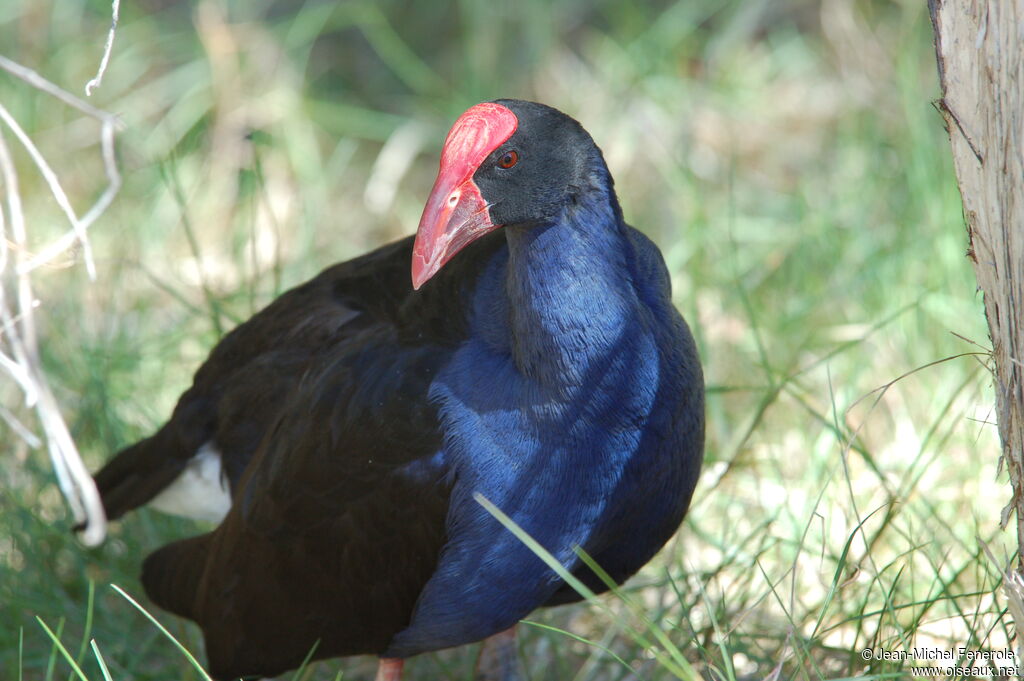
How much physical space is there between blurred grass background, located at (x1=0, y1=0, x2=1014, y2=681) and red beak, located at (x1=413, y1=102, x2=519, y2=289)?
2.54 ft

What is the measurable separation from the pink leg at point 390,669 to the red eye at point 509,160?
1083mm

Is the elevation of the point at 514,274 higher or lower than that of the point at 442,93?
lower

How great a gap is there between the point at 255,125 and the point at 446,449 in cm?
279

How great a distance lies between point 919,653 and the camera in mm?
2309

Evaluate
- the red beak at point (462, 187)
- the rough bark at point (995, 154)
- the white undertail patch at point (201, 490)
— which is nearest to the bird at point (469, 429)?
the red beak at point (462, 187)

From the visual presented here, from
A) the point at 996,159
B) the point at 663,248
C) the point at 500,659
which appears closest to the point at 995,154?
the point at 996,159

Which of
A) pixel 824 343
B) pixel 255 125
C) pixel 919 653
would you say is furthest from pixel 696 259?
pixel 255 125

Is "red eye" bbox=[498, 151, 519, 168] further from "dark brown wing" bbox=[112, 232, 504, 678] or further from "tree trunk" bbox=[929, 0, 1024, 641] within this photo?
"tree trunk" bbox=[929, 0, 1024, 641]

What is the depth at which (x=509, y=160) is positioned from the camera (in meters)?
2.05

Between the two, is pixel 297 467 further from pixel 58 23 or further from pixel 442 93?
pixel 58 23

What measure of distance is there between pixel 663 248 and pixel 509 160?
2.18m

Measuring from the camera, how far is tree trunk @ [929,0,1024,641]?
5.46 ft

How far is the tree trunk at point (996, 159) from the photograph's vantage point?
166 centimetres

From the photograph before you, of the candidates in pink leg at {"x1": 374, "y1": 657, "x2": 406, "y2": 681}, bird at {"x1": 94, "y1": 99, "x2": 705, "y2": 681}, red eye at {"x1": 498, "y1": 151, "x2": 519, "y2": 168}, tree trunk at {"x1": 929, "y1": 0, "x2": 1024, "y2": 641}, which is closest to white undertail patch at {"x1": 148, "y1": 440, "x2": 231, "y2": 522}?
bird at {"x1": 94, "y1": 99, "x2": 705, "y2": 681}
